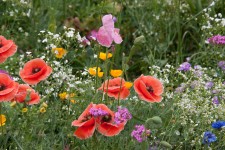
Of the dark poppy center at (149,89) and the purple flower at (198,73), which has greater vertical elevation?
the dark poppy center at (149,89)

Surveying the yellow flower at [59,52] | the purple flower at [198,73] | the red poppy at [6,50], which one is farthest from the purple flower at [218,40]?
the red poppy at [6,50]

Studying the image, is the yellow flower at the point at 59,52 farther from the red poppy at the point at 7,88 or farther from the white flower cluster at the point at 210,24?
the white flower cluster at the point at 210,24

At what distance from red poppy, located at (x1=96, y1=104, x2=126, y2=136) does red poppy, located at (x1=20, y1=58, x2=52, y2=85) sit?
36 centimetres

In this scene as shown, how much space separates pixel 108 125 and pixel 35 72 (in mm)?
471

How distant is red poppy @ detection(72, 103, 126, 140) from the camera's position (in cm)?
243

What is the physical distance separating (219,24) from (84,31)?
3.03 ft

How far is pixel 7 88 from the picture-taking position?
2.52m

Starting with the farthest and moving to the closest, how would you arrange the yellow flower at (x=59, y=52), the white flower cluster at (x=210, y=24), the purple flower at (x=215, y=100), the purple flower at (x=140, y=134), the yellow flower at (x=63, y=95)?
1. the white flower cluster at (x=210, y=24)
2. the yellow flower at (x=59, y=52)
3. the purple flower at (x=215, y=100)
4. the yellow flower at (x=63, y=95)
5. the purple flower at (x=140, y=134)

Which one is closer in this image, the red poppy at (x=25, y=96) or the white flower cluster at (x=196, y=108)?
the red poppy at (x=25, y=96)

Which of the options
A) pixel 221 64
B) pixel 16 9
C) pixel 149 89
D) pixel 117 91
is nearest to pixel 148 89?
pixel 149 89

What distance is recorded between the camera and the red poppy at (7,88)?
2459 mm

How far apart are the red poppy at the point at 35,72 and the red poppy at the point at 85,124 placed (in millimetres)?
303

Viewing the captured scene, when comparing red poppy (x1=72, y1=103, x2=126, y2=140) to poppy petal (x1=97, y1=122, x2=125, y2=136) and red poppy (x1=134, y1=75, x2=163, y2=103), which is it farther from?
red poppy (x1=134, y1=75, x2=163, y2=103)

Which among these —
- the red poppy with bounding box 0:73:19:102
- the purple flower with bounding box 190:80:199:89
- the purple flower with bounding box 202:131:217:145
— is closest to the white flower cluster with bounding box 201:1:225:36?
the purple flower with bounding box 190:80:199:89
